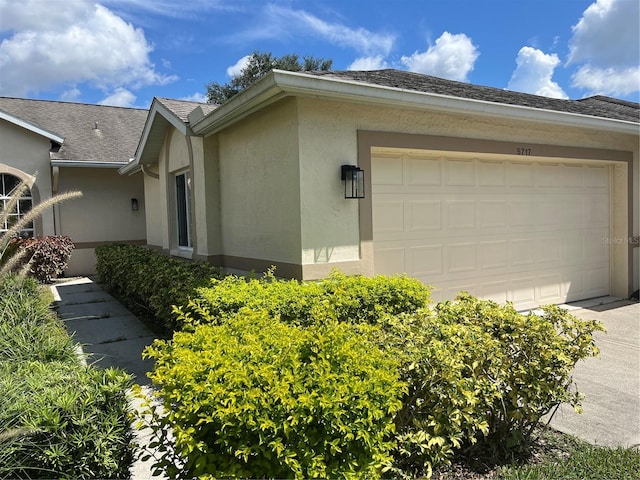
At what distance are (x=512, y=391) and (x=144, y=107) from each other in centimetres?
1908

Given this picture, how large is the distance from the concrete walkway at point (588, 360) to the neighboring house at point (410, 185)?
1411 mm

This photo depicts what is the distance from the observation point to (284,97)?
19.5ft

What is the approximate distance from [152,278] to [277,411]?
5.84 metres

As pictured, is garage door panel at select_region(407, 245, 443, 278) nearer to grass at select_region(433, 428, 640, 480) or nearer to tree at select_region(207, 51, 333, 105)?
grass at select_region(433, 428, 640, 480)

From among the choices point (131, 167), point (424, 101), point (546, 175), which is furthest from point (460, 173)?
point (131, 167)

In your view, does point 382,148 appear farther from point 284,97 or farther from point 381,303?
point 381,303

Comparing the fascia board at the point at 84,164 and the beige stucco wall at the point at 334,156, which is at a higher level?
the fascia board at the point at 84,164

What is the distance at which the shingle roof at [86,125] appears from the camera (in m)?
14.1

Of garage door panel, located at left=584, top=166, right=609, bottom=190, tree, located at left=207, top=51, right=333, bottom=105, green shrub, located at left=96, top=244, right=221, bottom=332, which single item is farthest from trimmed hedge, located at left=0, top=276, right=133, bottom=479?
tree, located at left=207, top=51, right=333, bottom=105

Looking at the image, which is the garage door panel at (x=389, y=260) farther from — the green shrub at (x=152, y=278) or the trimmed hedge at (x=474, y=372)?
the trimmed hedge at (x=474, y=372)

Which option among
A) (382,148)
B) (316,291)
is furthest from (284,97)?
(316,291)

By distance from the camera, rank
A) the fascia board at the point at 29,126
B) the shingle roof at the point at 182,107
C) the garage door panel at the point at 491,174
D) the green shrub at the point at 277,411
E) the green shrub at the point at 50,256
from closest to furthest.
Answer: the green shrub at the point at 277,411
the garage door panel at the point at 491,174
the shingle roof at the point at 182,107
the green shrub at the point at 50,256
the fascia board at the point at 29,126

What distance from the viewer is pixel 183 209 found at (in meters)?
10.3

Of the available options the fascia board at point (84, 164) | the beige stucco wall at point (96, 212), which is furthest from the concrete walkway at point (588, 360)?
the fascia board at point (84, 164)
